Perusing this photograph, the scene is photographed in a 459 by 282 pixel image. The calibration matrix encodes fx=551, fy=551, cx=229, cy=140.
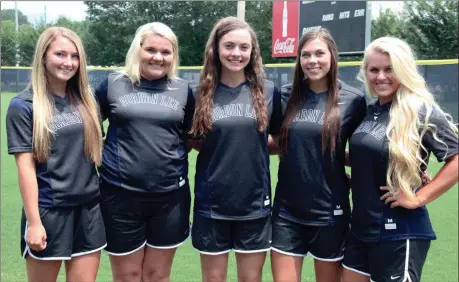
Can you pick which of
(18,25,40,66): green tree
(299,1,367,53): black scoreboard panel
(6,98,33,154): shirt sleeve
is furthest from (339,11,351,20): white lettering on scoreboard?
(6,98,33,154): shirt sleeve

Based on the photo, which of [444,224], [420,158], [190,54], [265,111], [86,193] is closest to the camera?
[420,158]

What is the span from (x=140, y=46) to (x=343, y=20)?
37.2 ft

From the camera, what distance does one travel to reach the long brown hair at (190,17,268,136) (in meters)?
3.22

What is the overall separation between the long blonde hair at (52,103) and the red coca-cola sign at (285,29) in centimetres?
1412

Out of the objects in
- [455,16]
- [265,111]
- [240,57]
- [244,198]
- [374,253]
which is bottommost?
[374,253]

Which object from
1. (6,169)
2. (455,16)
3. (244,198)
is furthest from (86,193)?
(455,16)

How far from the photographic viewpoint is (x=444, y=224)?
20.7 feet

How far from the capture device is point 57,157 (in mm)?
2945

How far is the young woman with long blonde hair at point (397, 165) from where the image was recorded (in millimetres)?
2803

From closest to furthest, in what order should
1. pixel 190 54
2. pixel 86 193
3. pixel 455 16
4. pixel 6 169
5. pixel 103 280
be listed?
1. pixel 86 193
2. pixel 103 280
3. pixel 6 169
4. pixel 190 54
5. pixel 455 16

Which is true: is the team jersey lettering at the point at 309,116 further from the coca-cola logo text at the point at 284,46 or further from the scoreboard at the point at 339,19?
the coca-cola logo text at the point at 284,46

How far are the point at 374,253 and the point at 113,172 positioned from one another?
1556mm

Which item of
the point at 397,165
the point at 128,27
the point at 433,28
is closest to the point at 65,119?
the point at 397,165

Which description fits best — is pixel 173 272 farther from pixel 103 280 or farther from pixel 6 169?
pixel 6 169
